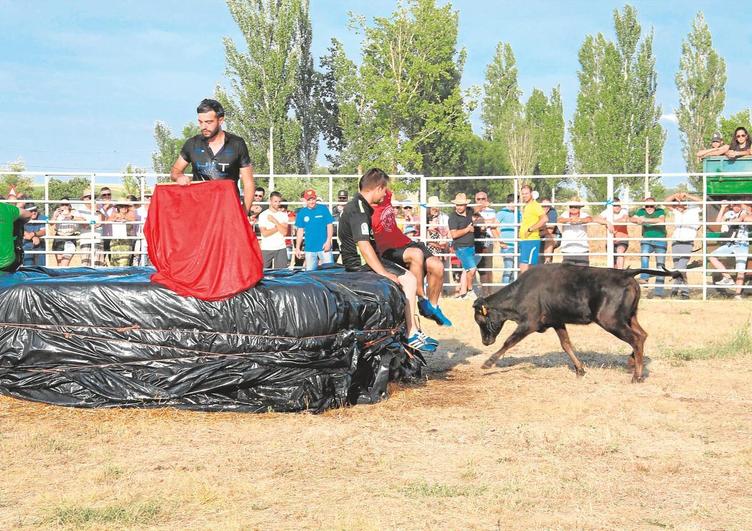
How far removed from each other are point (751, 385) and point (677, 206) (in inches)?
358

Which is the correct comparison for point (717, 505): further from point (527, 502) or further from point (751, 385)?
point (751, 385)

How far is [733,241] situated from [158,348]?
1222 cm

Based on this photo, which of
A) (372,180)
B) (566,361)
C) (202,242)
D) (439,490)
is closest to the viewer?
(439,490)

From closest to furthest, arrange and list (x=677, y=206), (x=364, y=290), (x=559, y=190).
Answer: (x=364, y=290) < (x=677, y=206) < (x=559, y=190)

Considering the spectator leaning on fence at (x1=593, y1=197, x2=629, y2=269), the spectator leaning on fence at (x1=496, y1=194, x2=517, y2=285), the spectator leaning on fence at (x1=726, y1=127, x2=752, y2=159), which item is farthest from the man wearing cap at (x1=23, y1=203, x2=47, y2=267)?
the spectator leaning on fence at (x1=726, y1=127, x2=752, y2=159)

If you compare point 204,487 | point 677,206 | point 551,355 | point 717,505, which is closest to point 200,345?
point 204,487

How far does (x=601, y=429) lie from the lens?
6.75 metres

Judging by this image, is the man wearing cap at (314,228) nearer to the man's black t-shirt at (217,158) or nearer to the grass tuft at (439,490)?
the man's black t-shirt at (217,158)

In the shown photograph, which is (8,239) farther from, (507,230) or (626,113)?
(626,113)

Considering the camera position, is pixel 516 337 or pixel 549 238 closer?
pixel 516 337

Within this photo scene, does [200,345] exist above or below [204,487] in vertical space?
above

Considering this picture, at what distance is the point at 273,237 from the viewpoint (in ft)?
52.1

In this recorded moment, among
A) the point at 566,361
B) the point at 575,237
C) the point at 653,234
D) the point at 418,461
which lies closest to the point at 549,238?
the point at 575,237

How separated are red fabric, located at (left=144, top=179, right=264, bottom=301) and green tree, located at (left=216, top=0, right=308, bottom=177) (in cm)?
4186
